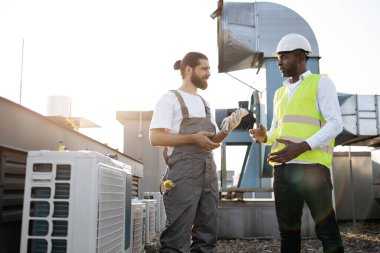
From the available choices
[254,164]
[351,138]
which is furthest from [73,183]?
[351,138]

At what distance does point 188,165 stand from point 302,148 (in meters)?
0.73

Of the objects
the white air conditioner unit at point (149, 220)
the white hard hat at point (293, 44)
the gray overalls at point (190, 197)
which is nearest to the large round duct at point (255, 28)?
the white air conditioner unit at point (149, 220)

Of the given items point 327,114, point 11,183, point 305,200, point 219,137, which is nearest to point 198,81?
point 219,137

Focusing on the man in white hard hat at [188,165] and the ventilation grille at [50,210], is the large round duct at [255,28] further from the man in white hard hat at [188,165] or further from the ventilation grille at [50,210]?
the ventilation grille at [50,210]

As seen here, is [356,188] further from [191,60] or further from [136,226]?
[191,60]

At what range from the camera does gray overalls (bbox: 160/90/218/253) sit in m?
2.49

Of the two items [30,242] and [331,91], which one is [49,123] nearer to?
[30,242]

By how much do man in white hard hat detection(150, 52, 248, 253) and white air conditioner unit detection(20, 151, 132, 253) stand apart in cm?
45

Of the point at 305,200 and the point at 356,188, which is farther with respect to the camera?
the point at 356,188

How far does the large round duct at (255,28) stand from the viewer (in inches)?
303

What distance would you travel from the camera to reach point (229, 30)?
7832mm

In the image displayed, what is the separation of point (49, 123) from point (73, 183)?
1.38 meters

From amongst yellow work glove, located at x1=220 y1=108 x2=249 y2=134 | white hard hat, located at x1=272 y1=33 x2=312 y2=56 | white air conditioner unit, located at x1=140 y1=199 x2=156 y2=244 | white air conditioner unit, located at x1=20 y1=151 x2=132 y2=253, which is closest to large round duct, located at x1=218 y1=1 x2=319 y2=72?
white air conditioner unit, located at x1=140 y1=199 x2=156 y2=244

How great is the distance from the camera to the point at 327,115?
2.58 metres
